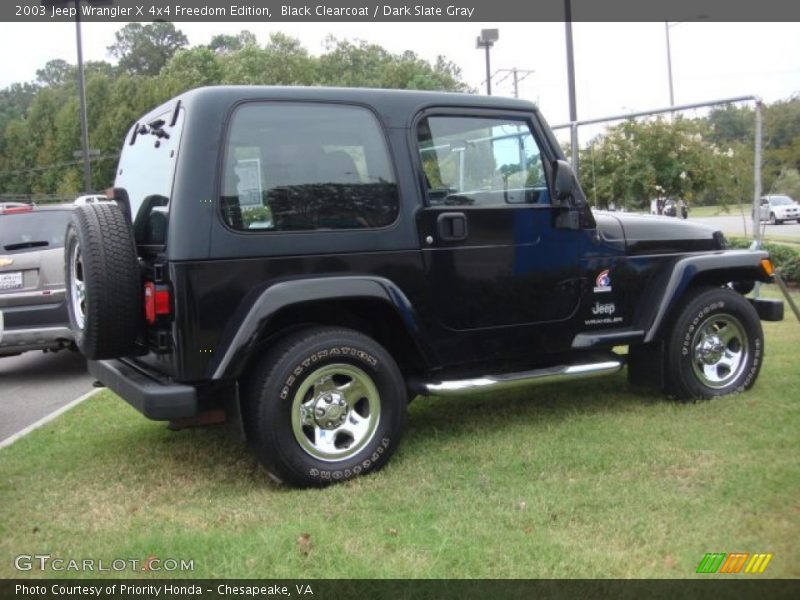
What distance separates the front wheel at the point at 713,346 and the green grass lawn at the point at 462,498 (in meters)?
0.16

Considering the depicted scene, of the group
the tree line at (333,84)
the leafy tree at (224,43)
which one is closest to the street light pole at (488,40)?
the tree line at (333,84)

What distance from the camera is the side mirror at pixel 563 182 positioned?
4676 millimetres

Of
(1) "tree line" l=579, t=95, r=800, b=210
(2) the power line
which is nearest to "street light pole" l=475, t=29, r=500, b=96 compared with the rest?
(1) "tree line" l=579, t=95, r=800, b=210

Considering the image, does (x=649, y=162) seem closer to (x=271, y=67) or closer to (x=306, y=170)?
(x=306, y=170)

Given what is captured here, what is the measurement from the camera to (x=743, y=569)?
292cm

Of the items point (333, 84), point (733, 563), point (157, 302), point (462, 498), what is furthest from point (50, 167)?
point (733, 563)

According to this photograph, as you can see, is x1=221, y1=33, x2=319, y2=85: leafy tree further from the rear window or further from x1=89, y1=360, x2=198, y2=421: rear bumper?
x1=89, y1=360, x2=198, y2=421: rear bumper

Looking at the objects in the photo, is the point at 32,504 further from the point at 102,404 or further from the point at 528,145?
the point at 528,145

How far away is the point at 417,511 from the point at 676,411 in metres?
2.37

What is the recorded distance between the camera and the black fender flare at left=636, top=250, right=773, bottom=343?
507 centimetres

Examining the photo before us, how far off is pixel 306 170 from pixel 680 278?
2687 mm

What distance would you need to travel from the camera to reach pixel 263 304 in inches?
148
